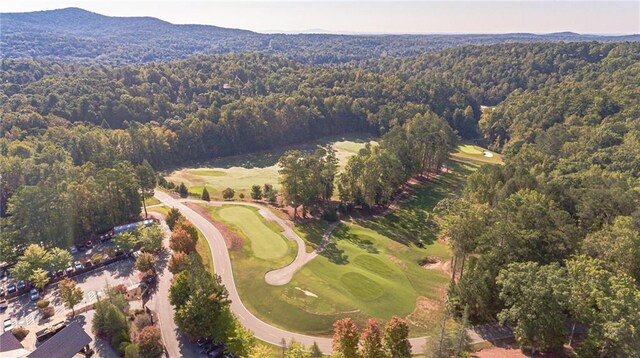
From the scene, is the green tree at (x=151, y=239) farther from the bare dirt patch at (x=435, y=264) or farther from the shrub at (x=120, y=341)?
the bare dirt patch at (x=435, y=264)

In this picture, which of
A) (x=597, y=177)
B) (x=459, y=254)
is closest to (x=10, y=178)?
(x=459, y=254)

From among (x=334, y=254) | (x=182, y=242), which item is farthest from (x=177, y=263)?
(x=334, y=254)

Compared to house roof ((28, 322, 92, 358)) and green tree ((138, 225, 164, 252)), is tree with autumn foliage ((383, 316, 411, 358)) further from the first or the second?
green tree ((138, 225, 164, 252))

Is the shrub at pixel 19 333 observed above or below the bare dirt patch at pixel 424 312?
above

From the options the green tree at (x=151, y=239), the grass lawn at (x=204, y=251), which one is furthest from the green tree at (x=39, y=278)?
the grass lawn at (x=204, y=251)

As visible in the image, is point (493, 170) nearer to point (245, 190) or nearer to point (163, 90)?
point (245, 190)

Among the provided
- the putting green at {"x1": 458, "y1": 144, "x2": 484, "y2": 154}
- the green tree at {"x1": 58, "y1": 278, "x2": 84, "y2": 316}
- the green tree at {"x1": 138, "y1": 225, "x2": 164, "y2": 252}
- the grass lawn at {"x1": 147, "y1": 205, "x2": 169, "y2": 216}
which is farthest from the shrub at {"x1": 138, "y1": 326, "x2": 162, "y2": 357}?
the putting green at {"x1": 458, "y1": 144, "x2": 484, "y2": 154}
